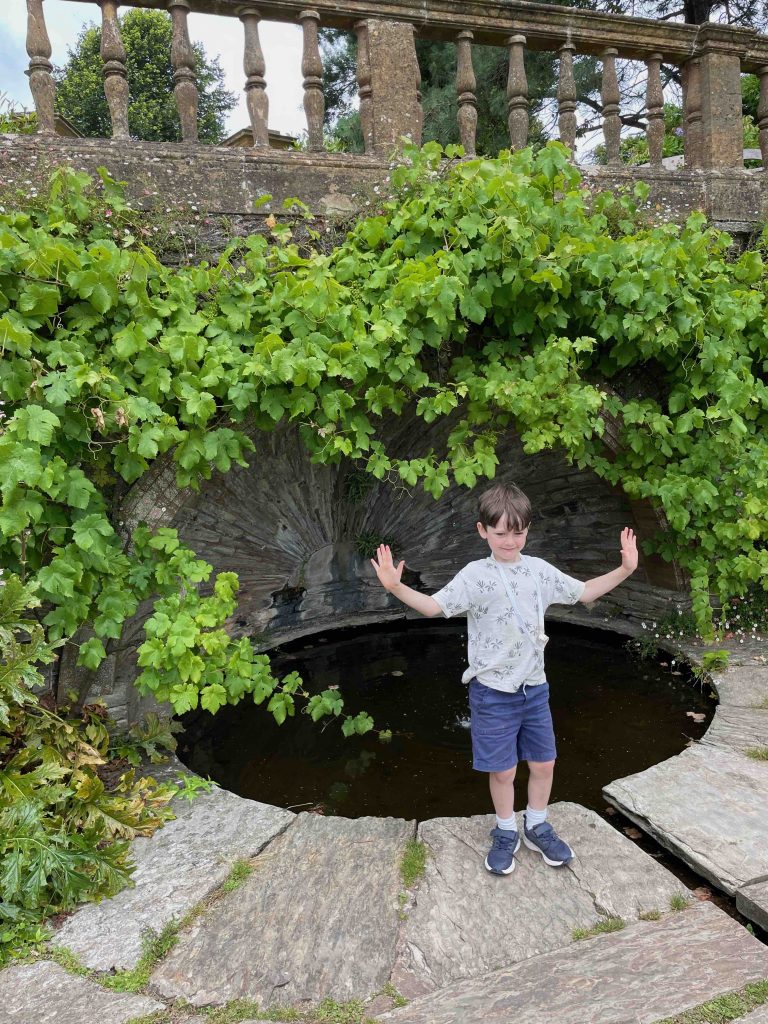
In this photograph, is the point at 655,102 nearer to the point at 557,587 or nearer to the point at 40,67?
the point at 40,67

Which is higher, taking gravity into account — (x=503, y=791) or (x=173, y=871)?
(x=503, y=791)

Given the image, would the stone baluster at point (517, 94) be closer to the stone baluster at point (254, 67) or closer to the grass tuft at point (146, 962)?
the stone baluster at point (254, 67)

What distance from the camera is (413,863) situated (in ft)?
8.40

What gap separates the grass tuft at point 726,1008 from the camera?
1.74 m

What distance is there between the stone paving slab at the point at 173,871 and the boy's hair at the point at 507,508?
159 centimetres

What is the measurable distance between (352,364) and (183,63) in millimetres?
2198

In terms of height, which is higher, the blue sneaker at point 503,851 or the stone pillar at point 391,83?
the stone pillar at point 391,83

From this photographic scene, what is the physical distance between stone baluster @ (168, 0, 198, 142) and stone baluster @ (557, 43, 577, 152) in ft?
8.14

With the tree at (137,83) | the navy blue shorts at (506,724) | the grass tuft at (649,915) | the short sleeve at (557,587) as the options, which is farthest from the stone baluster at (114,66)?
the tree at (137,83)

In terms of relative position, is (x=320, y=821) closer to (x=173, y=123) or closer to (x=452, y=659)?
(x=452, y=659)

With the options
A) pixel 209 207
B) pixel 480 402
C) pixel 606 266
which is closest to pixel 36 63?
pixel 209 207

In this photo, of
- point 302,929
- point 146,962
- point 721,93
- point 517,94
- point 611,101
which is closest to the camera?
point 146,962

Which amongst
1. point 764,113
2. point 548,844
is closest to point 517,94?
point 764,113

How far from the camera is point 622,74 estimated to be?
1106cm
